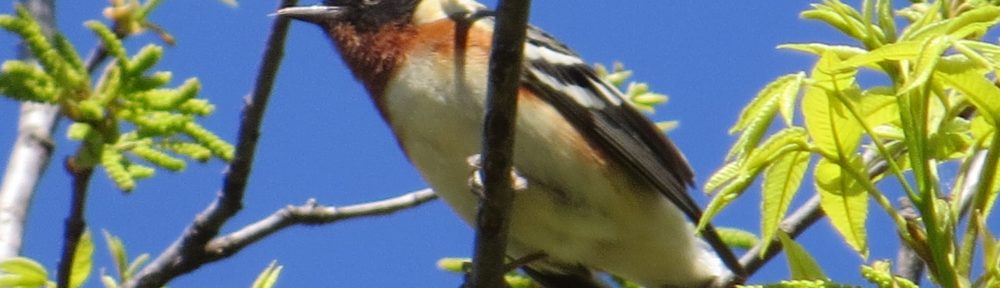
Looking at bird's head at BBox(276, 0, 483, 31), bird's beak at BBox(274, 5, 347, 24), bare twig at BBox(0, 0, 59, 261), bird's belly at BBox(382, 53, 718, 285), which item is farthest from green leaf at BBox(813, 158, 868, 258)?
bird's beak at BBox(274, 5, 347, 24)

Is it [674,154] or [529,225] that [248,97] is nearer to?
[529,225]

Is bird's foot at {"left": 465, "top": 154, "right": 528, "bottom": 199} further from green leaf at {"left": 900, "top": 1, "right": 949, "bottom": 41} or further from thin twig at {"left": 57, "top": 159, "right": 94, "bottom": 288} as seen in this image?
green leaf at {"left": 900, "top": 1, "right": 949, "bottom": 41}

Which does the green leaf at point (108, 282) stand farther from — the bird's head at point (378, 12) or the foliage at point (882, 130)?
the foliage at point (882, 130)

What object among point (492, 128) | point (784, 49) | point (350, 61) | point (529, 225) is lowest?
point (784, 49)

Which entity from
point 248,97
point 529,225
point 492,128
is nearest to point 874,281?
point 492,128

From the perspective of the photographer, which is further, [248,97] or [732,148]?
[248,97]

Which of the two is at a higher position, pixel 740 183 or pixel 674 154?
pixel 674 154

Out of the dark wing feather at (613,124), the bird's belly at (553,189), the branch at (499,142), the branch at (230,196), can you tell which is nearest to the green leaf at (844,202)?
the branch at (499,142)
